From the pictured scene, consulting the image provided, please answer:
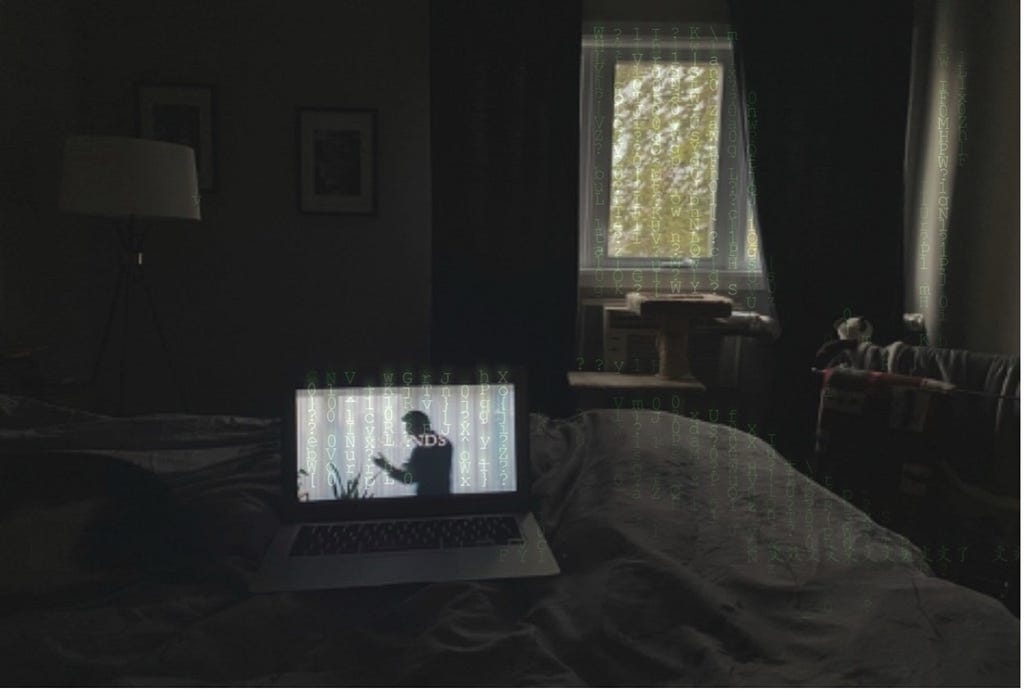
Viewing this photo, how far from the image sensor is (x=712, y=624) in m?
0.67

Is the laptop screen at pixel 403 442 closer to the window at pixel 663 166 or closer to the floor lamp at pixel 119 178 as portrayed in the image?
the floor lamp at pixel 119 178

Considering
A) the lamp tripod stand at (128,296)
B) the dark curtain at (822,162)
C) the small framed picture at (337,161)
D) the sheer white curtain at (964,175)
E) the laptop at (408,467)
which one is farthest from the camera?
the small framed picture at (337,161)

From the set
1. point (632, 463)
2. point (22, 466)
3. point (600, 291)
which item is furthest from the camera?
point (600, 291)

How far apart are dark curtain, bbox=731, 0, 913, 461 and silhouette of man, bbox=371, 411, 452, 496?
2.20 meters

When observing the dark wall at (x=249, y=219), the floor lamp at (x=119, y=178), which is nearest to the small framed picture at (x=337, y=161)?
the dark wall at (x=249, y=219)

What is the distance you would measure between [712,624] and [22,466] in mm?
852

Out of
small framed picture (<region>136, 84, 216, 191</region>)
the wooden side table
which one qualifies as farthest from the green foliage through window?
small framed picture (<region>136, 84, 216, 191</region>)

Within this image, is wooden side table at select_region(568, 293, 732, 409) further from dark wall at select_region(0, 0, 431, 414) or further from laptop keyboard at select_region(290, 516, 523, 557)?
laptop keyboard at select_region(290, 516, 523, 557)

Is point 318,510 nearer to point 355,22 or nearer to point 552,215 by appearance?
point 552,215

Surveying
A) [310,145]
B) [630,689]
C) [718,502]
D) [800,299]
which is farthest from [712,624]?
[310,145]

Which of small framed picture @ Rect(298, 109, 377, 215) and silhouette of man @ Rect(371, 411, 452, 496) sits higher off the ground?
small framed picture @ Rect(298, 109, 377, 215)

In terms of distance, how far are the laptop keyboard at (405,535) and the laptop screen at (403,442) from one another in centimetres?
6

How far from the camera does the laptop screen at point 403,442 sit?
39.5 inches

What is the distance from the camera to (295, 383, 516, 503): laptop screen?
1.00m
